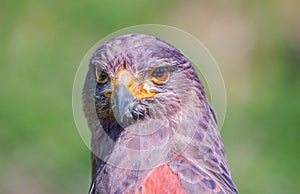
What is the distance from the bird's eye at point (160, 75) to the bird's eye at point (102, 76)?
10.8 inches

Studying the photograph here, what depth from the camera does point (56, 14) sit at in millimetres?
11008

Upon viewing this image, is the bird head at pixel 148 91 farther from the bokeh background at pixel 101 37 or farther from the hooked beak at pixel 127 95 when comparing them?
the bokeh background at pixel 101 37

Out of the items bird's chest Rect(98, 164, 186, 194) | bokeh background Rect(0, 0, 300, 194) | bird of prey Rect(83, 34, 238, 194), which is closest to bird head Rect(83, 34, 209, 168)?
bird of prey Rect(83, 34, 238, 194)

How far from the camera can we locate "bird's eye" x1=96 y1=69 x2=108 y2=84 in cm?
552

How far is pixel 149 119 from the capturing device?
5496 mm

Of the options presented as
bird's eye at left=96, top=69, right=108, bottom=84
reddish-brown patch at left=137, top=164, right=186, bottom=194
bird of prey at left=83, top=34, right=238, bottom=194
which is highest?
bird's eye at left=96, top=69, right=108, bottom=84

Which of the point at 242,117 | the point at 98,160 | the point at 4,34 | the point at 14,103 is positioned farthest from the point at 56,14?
the point at 98,160

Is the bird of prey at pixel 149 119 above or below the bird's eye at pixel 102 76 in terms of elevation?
below

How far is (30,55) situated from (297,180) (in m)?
3.28

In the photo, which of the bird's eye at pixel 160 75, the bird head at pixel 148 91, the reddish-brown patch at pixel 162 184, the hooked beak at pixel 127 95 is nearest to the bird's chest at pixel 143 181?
the reddish-brown patch at pixel 162 184

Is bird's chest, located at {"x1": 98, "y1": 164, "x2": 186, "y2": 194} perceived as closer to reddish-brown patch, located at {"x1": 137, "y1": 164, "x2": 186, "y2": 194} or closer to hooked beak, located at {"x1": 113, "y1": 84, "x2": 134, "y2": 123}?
reddish-brown patch, located at {"x1": 137, "y1": 164, "x2": 186, "y2": 194}

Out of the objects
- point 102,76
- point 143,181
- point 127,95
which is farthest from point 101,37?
point 143,181

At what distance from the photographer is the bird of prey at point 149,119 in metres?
5.33

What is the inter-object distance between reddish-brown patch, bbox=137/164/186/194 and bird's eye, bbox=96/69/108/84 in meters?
0.65
